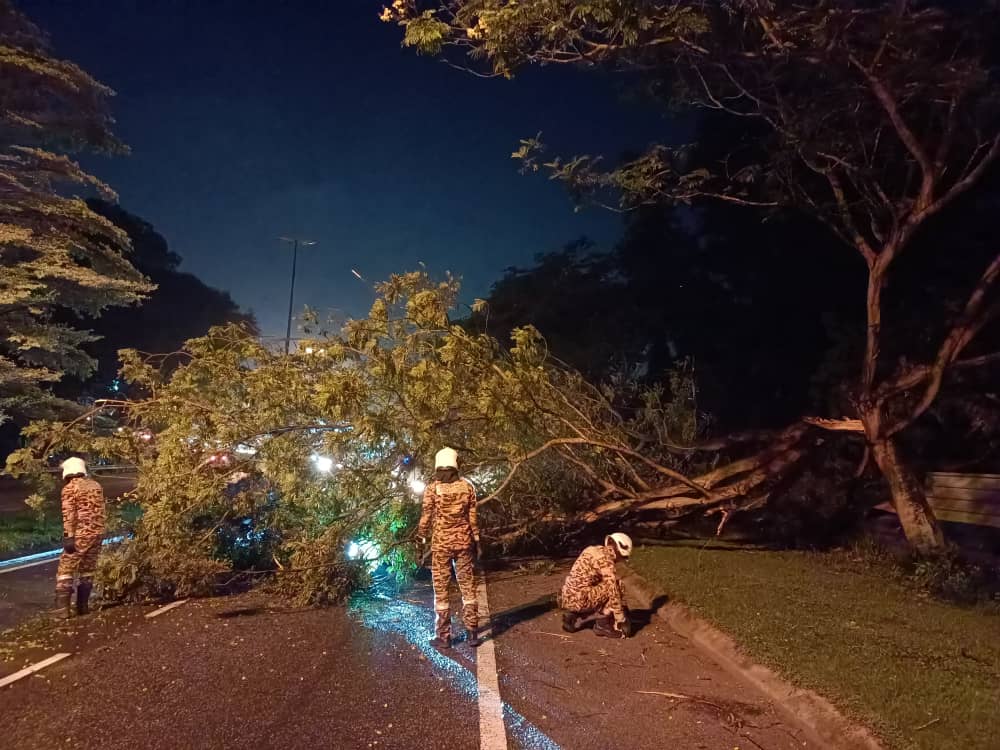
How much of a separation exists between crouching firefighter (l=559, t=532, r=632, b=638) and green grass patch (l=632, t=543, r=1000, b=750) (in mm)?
857

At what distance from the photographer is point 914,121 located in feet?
33.8

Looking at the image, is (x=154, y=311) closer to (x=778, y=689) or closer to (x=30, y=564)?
(x=30, y=564)

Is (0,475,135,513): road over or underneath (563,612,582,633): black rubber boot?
over

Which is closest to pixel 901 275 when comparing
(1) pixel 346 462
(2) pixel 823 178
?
(2) pixel 823 178

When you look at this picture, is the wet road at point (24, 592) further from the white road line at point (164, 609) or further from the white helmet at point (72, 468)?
the white helmet at point (72, 468)

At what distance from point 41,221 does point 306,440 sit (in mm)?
7352

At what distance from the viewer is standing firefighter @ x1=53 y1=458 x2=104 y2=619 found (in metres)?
7.73

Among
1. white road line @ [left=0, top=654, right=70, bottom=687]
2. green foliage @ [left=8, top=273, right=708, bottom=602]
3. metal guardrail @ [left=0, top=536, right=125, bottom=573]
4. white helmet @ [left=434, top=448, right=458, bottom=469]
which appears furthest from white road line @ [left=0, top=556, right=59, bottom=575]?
white helmet @ [left=434, top=448, right=458, bottom=469]

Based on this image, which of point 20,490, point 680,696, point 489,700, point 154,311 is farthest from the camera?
point 154,311

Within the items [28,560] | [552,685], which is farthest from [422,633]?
[28,560]

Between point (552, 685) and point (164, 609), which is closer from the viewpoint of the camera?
point (552, 685)

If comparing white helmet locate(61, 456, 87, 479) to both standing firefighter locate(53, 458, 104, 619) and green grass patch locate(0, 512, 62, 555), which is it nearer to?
standing firefighter locate(53, 458, 104, 619)

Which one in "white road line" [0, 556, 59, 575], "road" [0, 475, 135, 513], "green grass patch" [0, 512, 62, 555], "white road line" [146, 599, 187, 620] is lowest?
"white road line" [146, 599, 187, 620]

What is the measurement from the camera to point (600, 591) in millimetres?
6938
